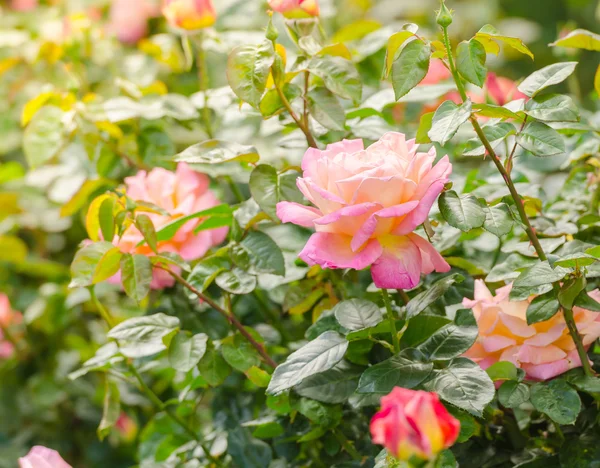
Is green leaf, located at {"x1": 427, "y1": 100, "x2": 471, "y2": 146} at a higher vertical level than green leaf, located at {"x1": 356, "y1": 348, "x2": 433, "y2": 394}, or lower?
higher

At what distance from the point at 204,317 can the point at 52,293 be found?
1.53ft

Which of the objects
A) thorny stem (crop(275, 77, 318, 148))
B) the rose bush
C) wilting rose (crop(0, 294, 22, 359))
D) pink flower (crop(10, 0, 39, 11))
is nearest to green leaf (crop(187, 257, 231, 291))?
the rose bush

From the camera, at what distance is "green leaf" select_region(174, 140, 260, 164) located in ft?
2.00

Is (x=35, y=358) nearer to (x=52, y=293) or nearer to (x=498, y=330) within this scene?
(x=52, y=293)

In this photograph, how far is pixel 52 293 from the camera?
3.76ft

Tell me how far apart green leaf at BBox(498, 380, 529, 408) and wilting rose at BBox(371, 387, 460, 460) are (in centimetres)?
17

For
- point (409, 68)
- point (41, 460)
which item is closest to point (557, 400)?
point (409, 68)

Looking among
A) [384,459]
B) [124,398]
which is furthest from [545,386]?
[124,398]

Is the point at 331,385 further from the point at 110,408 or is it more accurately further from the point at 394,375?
the point at 110,408

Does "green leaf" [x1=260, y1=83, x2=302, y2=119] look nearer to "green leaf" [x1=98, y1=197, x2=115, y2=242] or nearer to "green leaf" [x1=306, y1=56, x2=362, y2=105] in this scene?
"green leaf" [x1=306, y1=56, x2=362, y2=105]

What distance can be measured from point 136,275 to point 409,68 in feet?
0.88

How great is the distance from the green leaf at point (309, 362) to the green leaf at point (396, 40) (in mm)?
191

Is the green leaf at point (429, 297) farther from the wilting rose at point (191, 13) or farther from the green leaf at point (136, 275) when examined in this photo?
the wilting rose at point (191, 13)

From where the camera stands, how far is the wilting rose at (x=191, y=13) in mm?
815
